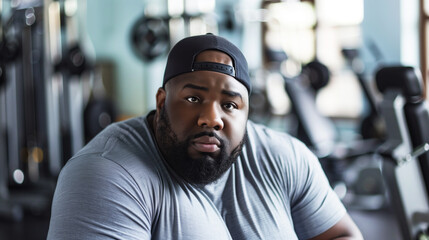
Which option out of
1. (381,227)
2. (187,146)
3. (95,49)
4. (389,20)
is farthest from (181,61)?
(95,49)

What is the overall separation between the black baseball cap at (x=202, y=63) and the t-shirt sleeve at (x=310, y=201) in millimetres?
267

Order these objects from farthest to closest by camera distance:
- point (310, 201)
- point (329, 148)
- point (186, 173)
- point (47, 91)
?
point (47, 91) → point (329, 148) → point (310, 201) → point (186, 173)

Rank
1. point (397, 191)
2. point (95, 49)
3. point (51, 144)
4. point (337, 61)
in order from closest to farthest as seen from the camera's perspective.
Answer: point (397, 191), point (51, 144), point (337, 61), point (95, 49)

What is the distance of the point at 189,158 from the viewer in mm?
1035

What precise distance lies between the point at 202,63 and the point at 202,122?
119 mm

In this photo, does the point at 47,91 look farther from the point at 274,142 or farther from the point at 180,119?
the point at 180,119

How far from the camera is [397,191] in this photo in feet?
6.35

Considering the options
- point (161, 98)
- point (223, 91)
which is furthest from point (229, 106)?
point (161, 98)

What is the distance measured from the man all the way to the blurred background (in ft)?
3.32

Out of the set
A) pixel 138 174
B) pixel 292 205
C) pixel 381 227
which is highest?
pixel 138 174

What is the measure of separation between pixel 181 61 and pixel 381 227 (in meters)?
2.62

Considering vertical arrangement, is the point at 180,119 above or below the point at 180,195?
above

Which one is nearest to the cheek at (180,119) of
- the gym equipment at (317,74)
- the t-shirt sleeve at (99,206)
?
the t-shirt sleeve at (99,206)

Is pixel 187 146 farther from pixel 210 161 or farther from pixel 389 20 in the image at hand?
pixel 389 20
